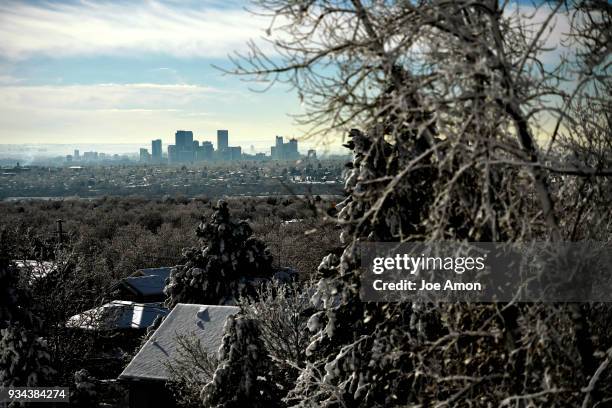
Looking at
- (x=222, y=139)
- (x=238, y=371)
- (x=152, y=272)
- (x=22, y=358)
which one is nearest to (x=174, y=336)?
(x=22, y=358)

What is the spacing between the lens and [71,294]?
24531mm

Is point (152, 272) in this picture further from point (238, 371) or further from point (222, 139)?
point (222, 139)

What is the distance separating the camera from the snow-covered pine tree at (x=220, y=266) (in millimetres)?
27719

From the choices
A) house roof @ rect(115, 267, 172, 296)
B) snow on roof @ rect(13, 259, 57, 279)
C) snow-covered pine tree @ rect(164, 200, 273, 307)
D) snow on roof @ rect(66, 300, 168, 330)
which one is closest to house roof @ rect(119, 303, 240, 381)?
snow on roof @ rect(66, 300, 168, 330)

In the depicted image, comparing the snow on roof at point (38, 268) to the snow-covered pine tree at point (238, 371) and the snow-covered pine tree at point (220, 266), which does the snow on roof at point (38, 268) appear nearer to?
the snow-covered pine tree at point (220, 266)

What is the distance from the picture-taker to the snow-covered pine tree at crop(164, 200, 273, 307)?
27.7 m

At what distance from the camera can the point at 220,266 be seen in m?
28.0

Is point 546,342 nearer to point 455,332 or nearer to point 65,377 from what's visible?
point 455,332

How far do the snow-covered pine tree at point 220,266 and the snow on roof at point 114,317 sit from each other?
65.1 inches

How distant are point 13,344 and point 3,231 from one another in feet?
43.5

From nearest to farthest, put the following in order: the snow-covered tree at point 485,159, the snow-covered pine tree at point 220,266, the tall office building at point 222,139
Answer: the snow-covered tree at point 485,159 → the snow-covered pine tree at point 220,266 → the tall office building at point 222,139

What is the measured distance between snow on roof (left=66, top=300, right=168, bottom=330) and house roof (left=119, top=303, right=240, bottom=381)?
4615 mm

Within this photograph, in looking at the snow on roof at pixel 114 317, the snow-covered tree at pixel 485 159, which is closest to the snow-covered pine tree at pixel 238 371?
the snow-covered tree at pixel 485 159

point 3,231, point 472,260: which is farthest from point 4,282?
point 472,260
